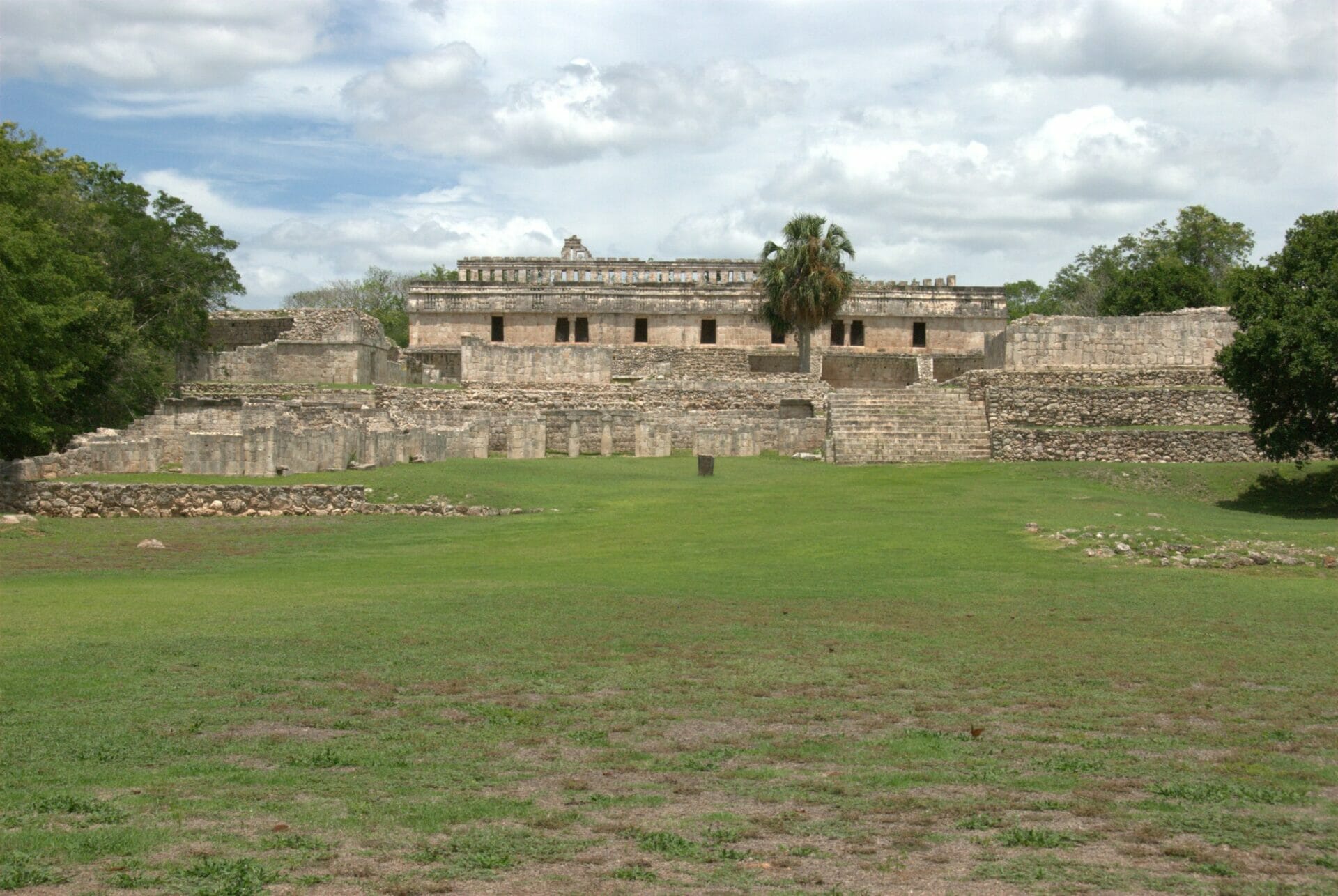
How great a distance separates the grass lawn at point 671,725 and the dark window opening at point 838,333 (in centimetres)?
3487

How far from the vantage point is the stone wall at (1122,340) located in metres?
37.7

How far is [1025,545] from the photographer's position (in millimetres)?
16500

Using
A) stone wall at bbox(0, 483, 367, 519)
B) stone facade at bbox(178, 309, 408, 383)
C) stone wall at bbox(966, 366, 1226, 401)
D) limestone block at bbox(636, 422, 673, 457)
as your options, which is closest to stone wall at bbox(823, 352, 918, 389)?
stone wall at bbox(966, 366, 1226, 401)

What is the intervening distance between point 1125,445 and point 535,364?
1915 cm

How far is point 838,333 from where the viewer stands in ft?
165

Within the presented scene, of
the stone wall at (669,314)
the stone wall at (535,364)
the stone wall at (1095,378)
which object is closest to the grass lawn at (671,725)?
the stone wall at (1095,378)

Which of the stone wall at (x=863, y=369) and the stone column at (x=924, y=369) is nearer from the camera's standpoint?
the stone column at (x=924, y=369)

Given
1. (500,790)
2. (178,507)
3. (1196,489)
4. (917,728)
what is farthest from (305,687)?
(1196,489)

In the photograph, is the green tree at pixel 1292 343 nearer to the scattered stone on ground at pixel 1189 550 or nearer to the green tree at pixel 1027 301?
the scattered stone on ground at pixel 1189 550

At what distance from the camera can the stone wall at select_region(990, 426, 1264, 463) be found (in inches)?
1094

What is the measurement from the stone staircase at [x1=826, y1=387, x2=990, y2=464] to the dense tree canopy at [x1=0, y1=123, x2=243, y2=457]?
17.6 metres

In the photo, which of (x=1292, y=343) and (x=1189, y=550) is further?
(x=1292, y=343)

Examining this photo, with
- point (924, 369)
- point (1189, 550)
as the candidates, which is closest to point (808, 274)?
point (924, 369)

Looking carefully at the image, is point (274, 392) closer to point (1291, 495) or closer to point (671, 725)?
point (1291, 495)
